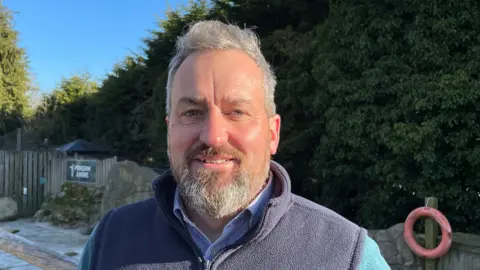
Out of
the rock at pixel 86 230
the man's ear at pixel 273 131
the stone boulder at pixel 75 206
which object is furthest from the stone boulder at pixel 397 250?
the stone boulder at pixel 75 206

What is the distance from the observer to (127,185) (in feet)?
34.5

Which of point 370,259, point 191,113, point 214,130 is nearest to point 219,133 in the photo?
point 214,130

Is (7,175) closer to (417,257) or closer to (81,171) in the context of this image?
(81,171)

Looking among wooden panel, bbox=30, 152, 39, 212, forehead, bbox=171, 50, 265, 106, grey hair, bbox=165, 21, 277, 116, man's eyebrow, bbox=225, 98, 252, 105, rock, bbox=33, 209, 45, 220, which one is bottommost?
rock, bbox=33, 209, 45, 220

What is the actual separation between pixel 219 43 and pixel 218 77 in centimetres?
12

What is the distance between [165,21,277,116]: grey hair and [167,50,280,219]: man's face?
28 millimetres

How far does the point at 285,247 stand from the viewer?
1.42 meters

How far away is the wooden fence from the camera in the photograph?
1415 centimetres

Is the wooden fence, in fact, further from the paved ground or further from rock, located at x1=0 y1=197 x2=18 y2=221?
the paved ground

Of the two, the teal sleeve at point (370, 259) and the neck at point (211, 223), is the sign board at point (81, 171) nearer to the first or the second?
the neck at point (211, 223)

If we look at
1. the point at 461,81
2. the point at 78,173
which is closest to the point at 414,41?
the point at 461,81

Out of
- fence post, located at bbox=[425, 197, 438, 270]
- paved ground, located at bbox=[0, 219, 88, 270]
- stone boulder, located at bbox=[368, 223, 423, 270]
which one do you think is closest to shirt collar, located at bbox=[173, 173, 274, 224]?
fence post, located at bbox=[425, 197, 438, 270]

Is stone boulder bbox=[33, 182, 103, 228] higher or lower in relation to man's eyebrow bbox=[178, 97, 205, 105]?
lower

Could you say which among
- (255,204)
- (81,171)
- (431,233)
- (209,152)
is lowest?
(431,233)
